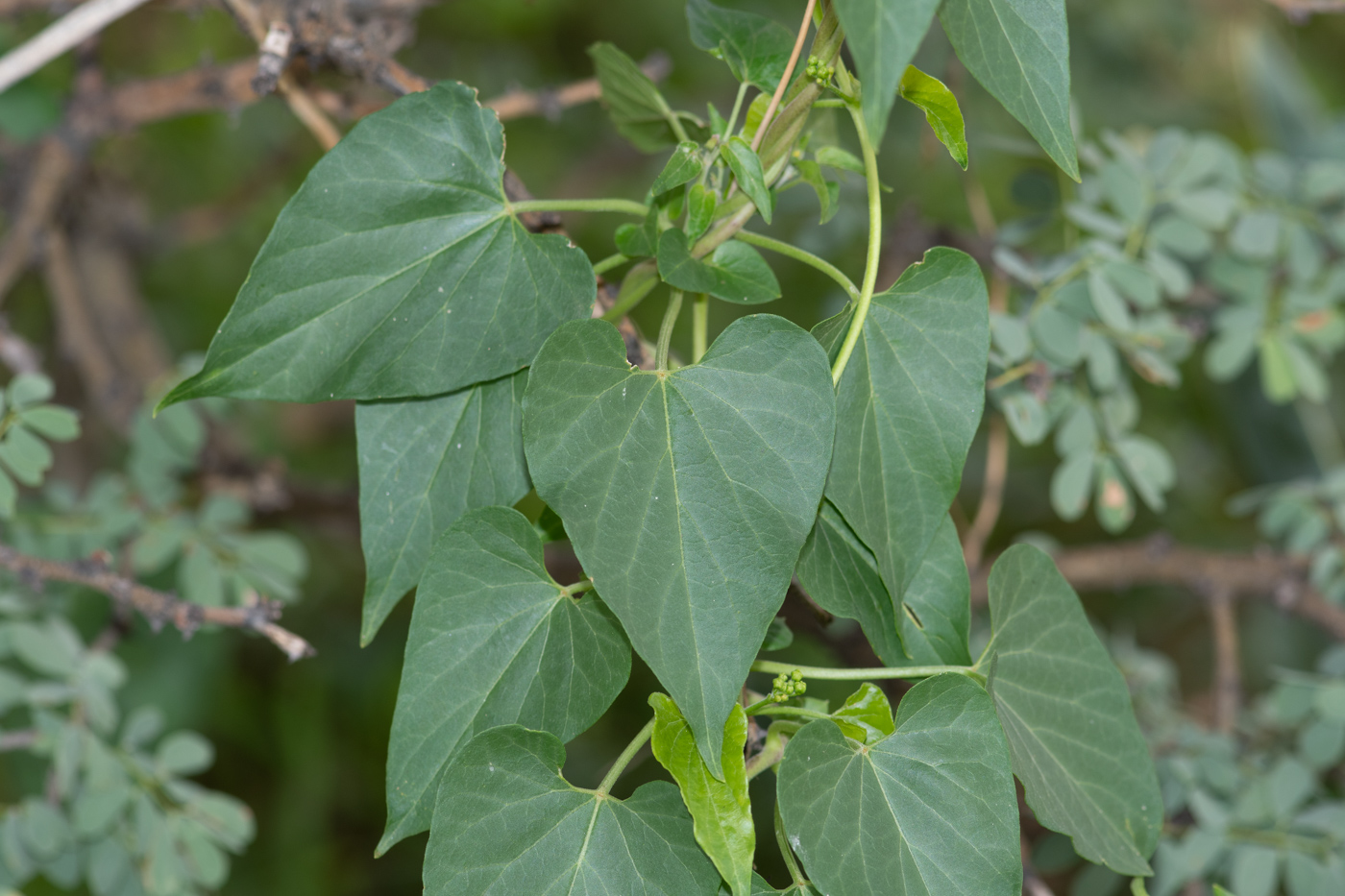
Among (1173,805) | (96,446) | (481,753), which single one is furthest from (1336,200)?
(96,446)

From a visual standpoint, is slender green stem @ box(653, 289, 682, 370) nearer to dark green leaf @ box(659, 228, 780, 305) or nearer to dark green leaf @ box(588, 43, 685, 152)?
dark green leaf @ box(659, 228, 780, 305)

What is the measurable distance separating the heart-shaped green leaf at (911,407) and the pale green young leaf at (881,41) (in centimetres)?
10

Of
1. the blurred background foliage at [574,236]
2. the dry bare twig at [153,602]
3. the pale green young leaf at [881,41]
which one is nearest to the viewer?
the pale green young leaf at [881,41]

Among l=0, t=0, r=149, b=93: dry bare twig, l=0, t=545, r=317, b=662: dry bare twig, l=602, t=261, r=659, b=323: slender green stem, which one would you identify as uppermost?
l=0, t=0, r=149, b=93: dry bare twig

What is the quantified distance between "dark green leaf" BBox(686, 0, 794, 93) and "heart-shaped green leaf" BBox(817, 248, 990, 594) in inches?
4.5

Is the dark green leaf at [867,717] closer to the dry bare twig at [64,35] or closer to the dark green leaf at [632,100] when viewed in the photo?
the dark green leaf at [632,100]

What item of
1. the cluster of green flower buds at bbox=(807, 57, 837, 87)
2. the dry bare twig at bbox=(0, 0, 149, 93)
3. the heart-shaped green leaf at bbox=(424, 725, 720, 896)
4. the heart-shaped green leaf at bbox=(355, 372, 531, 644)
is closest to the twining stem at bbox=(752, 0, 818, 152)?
the cluster of green flower buds at bbox=(807, 57, 837, 87)

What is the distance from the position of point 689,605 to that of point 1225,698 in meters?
0.62

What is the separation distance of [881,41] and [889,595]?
0.19 m

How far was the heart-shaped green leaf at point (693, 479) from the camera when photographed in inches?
12.3

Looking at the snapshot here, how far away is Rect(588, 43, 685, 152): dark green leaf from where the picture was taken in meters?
0.46

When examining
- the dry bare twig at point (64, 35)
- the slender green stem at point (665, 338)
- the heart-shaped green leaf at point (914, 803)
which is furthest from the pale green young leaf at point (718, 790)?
the dry bare twig at point (64, 35)

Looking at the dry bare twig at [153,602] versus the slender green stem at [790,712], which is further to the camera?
the dry bare twig at [153,602]

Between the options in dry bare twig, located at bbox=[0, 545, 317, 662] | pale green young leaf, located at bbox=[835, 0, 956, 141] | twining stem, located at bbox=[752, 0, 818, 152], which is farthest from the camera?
dry bare twig, located at bbox=[0, 545, 317, 662]
